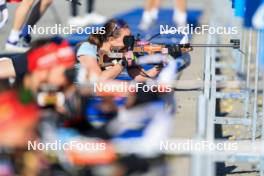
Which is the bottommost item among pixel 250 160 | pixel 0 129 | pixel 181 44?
pixel 250 160

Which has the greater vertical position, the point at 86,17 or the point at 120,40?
the point at 86,17

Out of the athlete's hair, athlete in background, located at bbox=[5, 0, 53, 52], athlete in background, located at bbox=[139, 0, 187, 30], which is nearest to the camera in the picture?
→ the athlete's hair

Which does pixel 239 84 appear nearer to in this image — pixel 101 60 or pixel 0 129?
pixel 101 60

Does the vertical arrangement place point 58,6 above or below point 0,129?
above

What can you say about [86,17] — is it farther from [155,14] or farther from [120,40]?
[120,40]

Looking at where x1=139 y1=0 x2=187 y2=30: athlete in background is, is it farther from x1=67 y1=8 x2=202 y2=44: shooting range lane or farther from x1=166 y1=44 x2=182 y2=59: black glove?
x1=166 y1=44 x2=182 y2=59: black glove

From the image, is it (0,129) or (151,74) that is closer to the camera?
(0,129)

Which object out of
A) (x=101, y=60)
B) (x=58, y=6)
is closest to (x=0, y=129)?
(x=101, y=60)

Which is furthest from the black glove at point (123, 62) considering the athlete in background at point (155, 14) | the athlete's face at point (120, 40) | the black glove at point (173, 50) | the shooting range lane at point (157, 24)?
the athlete in background at point (155, 14)

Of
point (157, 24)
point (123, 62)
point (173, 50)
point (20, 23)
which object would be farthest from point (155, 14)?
point (123, 62)

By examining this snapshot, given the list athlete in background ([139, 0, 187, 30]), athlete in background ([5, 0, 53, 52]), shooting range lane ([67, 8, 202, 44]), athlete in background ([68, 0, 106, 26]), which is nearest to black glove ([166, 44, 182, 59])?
shooting range lane ([67, 8, 202, 44])

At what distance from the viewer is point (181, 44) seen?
4.39m

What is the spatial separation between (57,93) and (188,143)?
2.14 ft

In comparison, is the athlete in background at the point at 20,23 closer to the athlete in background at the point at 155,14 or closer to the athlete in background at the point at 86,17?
the athlete in background at the point at 86,17
